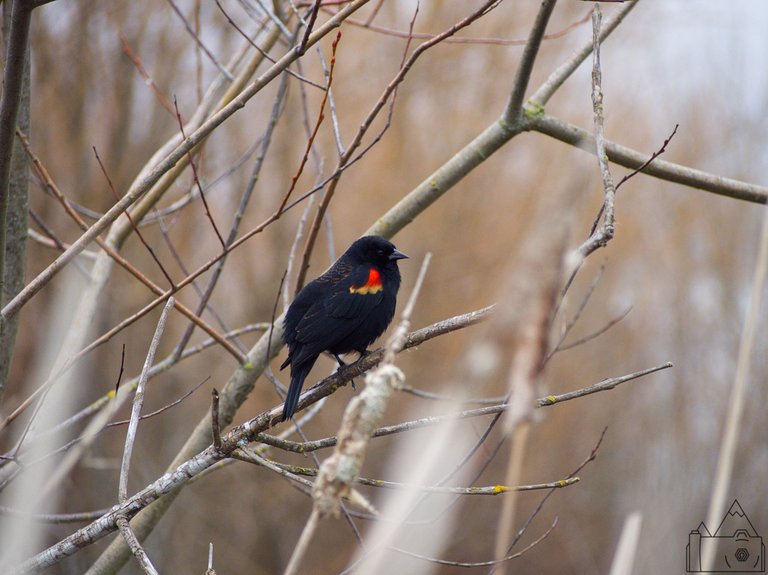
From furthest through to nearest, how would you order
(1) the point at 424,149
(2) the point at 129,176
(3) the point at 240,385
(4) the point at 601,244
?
(1) the point at 424,149 → (2) the point at 129,176 → (3) the point at 240,385 → (4) the point at 601,244

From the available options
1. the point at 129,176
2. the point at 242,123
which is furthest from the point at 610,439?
the point at 129,176

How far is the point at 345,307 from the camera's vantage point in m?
3.71

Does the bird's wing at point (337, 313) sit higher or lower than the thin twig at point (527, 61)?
lower

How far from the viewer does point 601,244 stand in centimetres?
182

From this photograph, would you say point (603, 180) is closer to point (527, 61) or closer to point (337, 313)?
point (527, 61)

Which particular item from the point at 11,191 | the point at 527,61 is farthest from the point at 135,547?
the point at 527,61

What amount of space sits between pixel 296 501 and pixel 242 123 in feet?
16.2

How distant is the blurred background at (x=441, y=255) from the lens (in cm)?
A: 755

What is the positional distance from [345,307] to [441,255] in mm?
5965

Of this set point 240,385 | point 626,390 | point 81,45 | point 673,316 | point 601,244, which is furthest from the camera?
point 626,390

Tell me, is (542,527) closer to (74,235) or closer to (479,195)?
(479,195)

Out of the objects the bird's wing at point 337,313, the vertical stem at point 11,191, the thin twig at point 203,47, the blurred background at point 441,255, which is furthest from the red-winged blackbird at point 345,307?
the blurred background at point 441,255

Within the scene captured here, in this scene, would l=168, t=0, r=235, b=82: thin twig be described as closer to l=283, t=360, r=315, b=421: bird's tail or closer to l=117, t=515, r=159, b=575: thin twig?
l=283, t=360, r=315, b=421: bird's tail

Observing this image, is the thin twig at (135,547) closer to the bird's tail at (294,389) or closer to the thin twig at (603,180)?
the bird's tail at (294,389)
